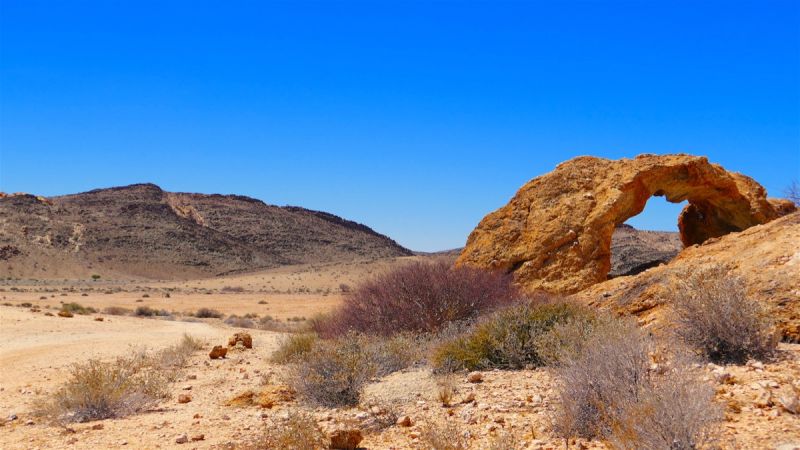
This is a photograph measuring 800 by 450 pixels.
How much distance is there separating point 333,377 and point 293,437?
6.50 ft

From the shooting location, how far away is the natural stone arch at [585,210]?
13.4 metres

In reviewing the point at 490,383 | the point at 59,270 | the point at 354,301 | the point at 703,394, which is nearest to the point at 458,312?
the point at 354,301

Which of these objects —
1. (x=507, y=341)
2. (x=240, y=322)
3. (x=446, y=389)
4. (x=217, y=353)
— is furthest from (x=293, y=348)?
(x=240, y=322)

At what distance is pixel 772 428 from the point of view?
15.3 ft

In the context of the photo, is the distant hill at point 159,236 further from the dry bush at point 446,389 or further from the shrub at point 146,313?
the dry bush at point 446,389

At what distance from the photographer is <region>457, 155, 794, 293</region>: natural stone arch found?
1341 cm

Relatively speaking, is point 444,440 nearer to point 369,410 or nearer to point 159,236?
point 369,410

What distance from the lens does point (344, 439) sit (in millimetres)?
5742

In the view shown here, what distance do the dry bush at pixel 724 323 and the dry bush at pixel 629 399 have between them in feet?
3.85

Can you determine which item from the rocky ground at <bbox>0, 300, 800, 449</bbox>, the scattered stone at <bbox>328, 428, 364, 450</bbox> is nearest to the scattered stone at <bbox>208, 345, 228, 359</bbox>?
the rocky ground at <bbox>0, 300, 800, 449</bbox>

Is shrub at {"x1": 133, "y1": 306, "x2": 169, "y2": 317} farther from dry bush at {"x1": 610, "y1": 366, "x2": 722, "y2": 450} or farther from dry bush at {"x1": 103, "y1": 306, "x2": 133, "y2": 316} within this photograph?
dry bush at {"x1": 610, "y1": 366, "x2": 722, "y2": 450}

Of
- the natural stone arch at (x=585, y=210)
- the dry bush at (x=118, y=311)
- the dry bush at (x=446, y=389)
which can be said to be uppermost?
the natural stone arch at (x=585, y=210)

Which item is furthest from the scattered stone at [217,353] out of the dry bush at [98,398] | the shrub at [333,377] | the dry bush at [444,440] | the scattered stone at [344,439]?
the dry bush at [444,440]

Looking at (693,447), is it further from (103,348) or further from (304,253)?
(304,253)
